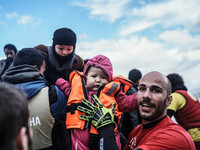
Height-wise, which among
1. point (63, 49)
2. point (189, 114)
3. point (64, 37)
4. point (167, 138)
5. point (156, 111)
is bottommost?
point (189, 114)

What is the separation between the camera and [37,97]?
6.63ft

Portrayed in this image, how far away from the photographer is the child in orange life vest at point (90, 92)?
6.74ft

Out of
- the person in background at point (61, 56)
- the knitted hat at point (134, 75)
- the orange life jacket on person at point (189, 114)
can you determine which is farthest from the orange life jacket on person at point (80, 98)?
the knitted hat at point (134, 75)

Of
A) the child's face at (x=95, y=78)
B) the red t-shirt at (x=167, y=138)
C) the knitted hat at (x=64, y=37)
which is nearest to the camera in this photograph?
the red t-shirt at (x=167, y=138)

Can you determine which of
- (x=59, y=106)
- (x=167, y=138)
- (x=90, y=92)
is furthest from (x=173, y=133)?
(x=59, y=106)

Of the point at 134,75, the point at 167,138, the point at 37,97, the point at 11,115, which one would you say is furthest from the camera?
the point at 134,75

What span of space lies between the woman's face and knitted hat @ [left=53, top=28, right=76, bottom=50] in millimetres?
53

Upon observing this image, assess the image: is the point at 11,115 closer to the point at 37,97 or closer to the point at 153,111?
the point at 37,97

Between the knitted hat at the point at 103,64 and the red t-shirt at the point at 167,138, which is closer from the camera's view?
the red t-shirt at the point at 167,138

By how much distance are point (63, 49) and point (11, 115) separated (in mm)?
2340

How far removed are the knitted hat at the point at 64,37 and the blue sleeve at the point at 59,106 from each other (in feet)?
3.35

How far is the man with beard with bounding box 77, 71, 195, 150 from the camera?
1854mm

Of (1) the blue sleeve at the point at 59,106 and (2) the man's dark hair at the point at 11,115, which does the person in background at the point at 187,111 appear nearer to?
(1) the blue sleeve at the point at 59,106

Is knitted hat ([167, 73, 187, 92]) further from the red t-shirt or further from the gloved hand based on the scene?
the gloved hand
